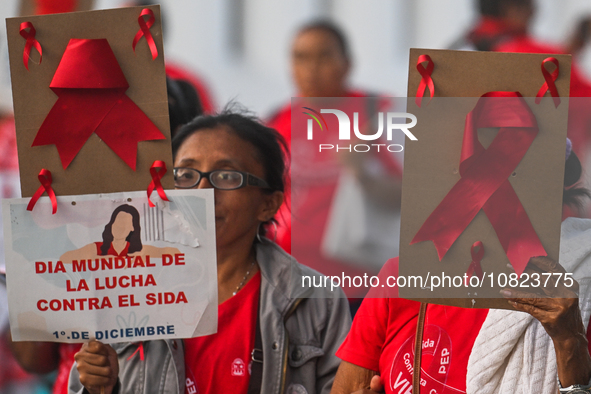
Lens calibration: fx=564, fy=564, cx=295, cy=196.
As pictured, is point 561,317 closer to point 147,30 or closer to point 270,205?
point 270,205

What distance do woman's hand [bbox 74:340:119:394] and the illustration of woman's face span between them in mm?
252

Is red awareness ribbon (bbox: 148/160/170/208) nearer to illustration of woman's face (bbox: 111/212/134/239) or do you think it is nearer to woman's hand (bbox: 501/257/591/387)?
illustration of woman's face (bbox: 111/212/134/239)

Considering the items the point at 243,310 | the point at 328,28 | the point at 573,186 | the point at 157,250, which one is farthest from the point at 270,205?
the point at 328,28

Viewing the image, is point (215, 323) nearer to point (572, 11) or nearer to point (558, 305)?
point (558, 305)

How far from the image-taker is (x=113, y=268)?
1279 mm

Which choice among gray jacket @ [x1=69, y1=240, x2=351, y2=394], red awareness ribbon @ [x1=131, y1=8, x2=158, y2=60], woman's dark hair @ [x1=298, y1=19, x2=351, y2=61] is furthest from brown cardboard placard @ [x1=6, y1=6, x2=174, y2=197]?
woman's dark hair @ [x1=298, y1=19, x2=351, y2=61]

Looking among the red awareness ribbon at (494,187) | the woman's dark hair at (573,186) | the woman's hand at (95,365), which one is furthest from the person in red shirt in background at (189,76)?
the woman's dark hair at (573,186)

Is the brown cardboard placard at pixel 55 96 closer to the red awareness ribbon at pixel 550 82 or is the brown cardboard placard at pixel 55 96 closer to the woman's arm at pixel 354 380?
the woman's arm at pixel 354 380

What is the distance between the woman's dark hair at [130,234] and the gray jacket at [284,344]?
0.26 meters

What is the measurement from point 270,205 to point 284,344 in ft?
1.29

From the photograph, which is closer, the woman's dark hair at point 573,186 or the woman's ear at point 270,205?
the woman's dark hair at point 573,186

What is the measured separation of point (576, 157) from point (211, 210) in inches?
33.3

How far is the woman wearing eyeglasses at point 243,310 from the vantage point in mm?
1374

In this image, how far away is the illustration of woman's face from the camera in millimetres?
1274
